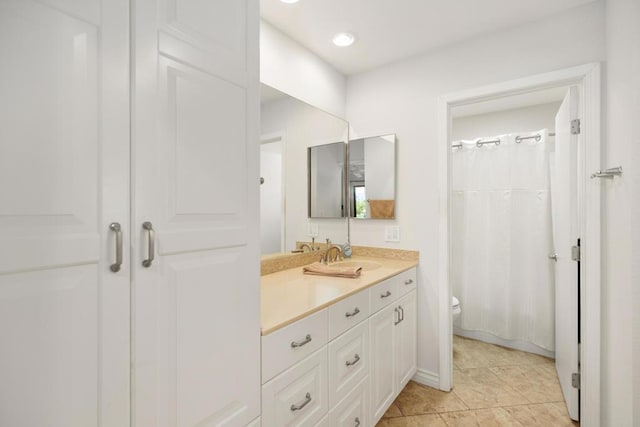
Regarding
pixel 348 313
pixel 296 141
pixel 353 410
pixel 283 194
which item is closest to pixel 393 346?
pixel 353 410

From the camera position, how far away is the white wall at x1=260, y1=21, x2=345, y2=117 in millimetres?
1907

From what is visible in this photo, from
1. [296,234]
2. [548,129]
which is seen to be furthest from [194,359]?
[548,129]

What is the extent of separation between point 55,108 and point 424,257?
222 cm

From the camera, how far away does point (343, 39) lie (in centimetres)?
209

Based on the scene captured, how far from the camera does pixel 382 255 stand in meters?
2.51

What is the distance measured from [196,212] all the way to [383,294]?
51.9 inches

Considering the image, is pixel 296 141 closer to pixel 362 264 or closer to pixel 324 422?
pixel 362 264

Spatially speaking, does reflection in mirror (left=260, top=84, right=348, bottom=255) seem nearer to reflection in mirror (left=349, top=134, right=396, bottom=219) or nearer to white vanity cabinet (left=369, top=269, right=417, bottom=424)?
reflection in mirror (left=349, top=134, right=396, bottom=219)

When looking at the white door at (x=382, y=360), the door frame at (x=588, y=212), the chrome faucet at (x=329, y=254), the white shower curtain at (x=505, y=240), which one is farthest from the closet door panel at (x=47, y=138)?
the white shower curtain at (x=505, y=240)

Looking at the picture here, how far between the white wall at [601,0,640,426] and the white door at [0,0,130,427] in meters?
1.86

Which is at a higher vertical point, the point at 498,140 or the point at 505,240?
the point at 498,140

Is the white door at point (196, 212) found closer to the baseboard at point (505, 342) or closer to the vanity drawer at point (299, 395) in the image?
the vanity drawer at point (299, 395)

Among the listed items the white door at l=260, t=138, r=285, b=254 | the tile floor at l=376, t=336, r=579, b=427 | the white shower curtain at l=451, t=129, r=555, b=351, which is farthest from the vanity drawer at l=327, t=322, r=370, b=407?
the white shower curtain at l=451, t=129, r=555, b=351

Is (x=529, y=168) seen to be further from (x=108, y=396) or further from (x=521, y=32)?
(x=108, y=396)
